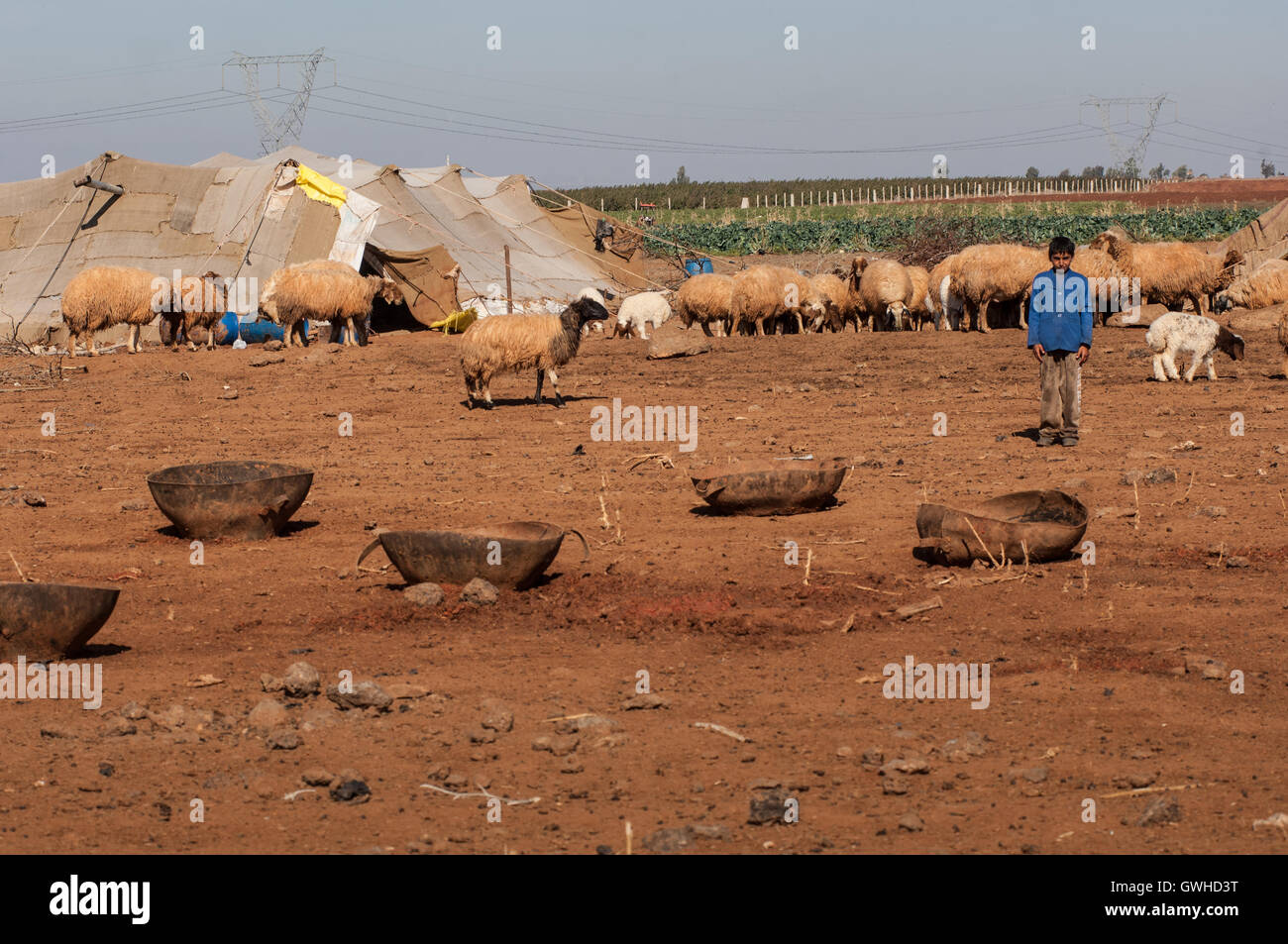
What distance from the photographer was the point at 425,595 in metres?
8.34

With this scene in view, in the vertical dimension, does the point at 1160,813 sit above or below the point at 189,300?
below

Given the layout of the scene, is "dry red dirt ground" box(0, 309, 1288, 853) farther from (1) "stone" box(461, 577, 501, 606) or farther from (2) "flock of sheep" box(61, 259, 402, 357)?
(2) "flock of sheep" box(61, 259, 402, 357)

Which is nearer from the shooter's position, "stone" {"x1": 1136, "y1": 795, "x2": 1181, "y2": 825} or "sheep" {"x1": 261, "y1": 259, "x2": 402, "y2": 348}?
"stone" {"x1": 1136, "y1": 795, "x2": 1181, "y2": 825}

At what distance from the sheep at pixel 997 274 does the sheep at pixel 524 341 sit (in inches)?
368

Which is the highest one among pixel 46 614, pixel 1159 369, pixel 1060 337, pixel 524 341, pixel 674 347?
pixel 1060 337

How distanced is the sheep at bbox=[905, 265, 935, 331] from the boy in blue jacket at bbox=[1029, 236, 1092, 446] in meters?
13.6

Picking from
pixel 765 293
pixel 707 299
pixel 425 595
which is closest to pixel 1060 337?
pixel 425 595

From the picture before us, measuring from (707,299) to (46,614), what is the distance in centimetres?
2012

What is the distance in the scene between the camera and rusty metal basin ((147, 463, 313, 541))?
9992mm

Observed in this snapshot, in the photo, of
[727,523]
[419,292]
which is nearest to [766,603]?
[727,523]

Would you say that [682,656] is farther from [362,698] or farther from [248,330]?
[248,330]

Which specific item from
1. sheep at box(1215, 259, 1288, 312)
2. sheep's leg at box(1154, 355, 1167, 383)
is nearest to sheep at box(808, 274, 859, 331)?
sheep at box(1215, 259, 1288, 312)
